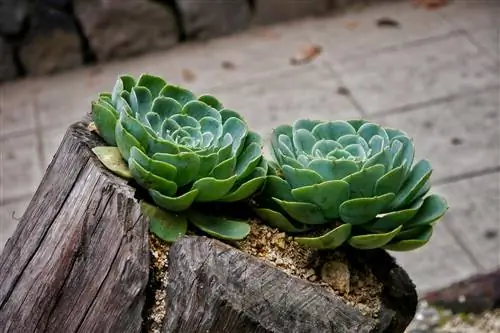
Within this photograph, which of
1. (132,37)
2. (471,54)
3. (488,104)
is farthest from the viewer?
Answer: (132,37)

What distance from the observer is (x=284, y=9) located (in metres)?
4.82

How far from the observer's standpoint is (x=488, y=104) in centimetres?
392

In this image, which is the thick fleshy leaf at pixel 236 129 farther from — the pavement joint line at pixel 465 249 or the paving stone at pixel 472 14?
the paving stone at pixel 472 14

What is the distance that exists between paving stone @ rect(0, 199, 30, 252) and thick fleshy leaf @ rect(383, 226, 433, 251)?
2.16 meters

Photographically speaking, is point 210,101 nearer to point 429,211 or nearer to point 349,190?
point 349,190

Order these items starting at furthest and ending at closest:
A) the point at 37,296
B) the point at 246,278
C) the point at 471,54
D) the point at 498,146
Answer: the point at 471,54
the point at 498,146
the point at 37,296
the point at 246,278

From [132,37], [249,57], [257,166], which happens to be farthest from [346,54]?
[257,166]

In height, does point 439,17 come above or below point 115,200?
below

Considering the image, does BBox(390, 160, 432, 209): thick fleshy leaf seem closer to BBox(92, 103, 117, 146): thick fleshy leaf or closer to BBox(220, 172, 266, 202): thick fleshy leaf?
BBox(220, 172, 266, 202): thick fleshy leaf

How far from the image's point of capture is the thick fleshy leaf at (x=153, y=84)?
1.53 m

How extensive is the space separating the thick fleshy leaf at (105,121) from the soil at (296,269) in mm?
220

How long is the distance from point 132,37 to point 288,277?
137 inches

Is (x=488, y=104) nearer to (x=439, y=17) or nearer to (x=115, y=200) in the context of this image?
(x=439, y=17)

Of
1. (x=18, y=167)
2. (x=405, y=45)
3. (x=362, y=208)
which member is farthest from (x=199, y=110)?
(x=405, y=45)
